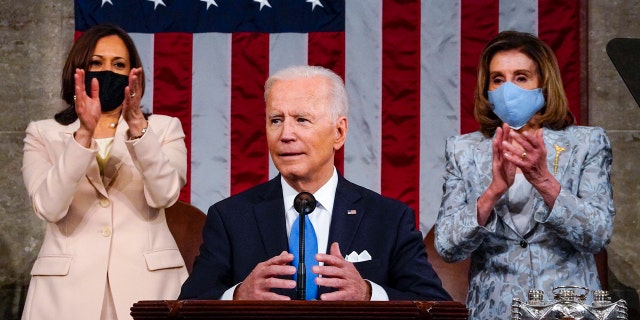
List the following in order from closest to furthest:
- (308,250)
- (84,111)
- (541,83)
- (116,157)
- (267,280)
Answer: (267,280) < (308,250) < (84,111) < (541,83) < (116,157)

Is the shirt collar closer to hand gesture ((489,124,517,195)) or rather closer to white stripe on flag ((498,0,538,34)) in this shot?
hand gesture ((489,124,517,195))

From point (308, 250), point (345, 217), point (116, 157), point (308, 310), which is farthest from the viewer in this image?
point (116, 157)

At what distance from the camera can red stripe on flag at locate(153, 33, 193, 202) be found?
498 centimetres

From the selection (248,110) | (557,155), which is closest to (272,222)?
(557,155)

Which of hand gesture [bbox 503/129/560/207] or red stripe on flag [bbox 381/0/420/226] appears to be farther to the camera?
red stripe on flag [bbox 381/0/420/226]

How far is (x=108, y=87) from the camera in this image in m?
3.78

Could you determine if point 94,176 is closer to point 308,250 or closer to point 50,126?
point 50,126

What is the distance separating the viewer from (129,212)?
3762 mm

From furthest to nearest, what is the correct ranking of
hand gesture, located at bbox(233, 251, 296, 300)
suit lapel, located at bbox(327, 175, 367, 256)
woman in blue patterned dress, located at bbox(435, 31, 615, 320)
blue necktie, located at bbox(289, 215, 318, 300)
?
woman in blue patterned dress, located at bbox(435, 31, 615, 320) < suit lapel, located at bbox(327, 175, 367, 256) < blue necktie, located at bbox(289, 215, 318, 300) < hand gesture, located at bbox(233, 251, 296, 300)

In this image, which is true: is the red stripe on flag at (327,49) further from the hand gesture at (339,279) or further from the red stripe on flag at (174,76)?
the hand gesture at (339,279)

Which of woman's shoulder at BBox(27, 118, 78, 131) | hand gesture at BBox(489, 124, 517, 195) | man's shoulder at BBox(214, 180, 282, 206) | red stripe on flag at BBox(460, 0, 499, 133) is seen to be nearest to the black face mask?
woman's shoulder at BBox(27, 118, 78, 131)

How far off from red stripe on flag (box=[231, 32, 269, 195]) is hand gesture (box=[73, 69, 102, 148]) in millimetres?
1437

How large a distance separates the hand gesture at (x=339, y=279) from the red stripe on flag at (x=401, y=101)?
7.18ft

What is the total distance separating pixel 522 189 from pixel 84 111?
1.52m
